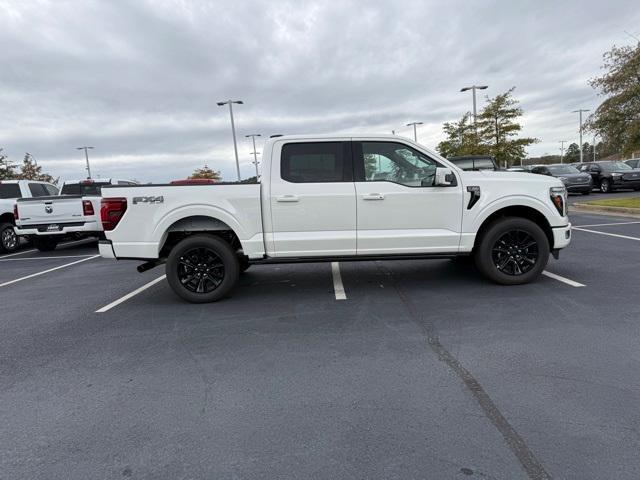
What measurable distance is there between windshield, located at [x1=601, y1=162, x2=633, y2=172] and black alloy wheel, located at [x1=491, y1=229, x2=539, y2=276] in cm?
1833

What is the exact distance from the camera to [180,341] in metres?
4.21

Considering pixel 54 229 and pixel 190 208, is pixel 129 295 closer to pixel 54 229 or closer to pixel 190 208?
pixel 190 208

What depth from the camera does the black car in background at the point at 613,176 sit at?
751 inches

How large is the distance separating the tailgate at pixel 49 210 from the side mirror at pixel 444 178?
8.95 m

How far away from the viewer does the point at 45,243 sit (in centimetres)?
1170

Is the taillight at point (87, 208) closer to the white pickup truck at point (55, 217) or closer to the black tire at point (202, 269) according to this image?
the white pickup truck at point (55, 217)

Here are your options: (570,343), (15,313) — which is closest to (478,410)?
(570,343)

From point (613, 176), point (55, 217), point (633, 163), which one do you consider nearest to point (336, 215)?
point (55, 217)

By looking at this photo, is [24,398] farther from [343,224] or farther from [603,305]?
[603,305]

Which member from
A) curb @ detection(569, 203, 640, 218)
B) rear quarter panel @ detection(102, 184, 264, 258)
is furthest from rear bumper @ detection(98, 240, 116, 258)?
curb @ detection(569, 203, 640, 218)

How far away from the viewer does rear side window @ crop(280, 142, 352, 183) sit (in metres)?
5.34

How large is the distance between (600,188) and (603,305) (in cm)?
1968

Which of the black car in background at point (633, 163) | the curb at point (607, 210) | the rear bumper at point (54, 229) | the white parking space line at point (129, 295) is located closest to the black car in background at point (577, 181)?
the black car in background at point (633, 163)

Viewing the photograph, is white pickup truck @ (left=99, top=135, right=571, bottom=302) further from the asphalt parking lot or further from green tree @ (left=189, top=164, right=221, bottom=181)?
green tree @ (left=189, top=164, right=221, bottom=181)
